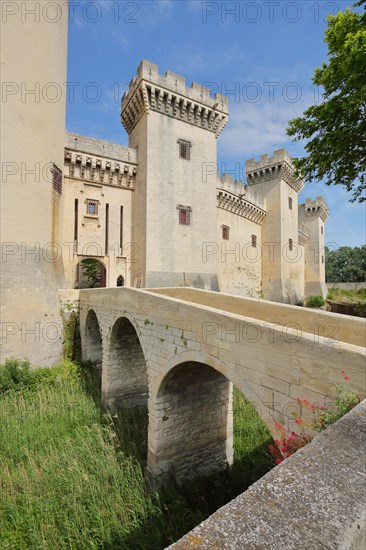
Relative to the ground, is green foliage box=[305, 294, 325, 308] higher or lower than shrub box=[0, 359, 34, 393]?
higher

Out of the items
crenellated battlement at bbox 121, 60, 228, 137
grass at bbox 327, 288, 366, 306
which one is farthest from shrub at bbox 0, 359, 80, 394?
grass at bbox 327, 288, 366, 306

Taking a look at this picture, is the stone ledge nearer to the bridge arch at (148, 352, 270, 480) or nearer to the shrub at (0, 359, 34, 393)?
the bridge arch at (148, 352, 270, 480)

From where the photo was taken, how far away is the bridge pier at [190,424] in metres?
A: 6.56

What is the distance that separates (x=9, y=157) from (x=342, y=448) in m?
13.4

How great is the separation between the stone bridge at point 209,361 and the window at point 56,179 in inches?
227

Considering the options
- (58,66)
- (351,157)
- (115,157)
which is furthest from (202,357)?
(58,66)

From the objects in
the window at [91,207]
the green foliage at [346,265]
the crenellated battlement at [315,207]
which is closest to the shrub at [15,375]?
the window at [91,207]

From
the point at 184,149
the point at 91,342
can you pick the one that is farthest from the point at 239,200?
the point at 91,342

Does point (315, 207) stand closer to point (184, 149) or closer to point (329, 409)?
point (184, 149)

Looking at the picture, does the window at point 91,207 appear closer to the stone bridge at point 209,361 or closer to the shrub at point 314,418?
the stone bridge at point 209,361

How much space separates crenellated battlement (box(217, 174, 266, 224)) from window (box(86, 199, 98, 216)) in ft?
28.7

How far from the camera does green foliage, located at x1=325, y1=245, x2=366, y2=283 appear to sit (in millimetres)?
48812

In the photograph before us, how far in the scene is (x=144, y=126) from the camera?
1584 centimetres

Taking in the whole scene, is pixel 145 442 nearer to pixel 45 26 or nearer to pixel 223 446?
pixel 223 446
